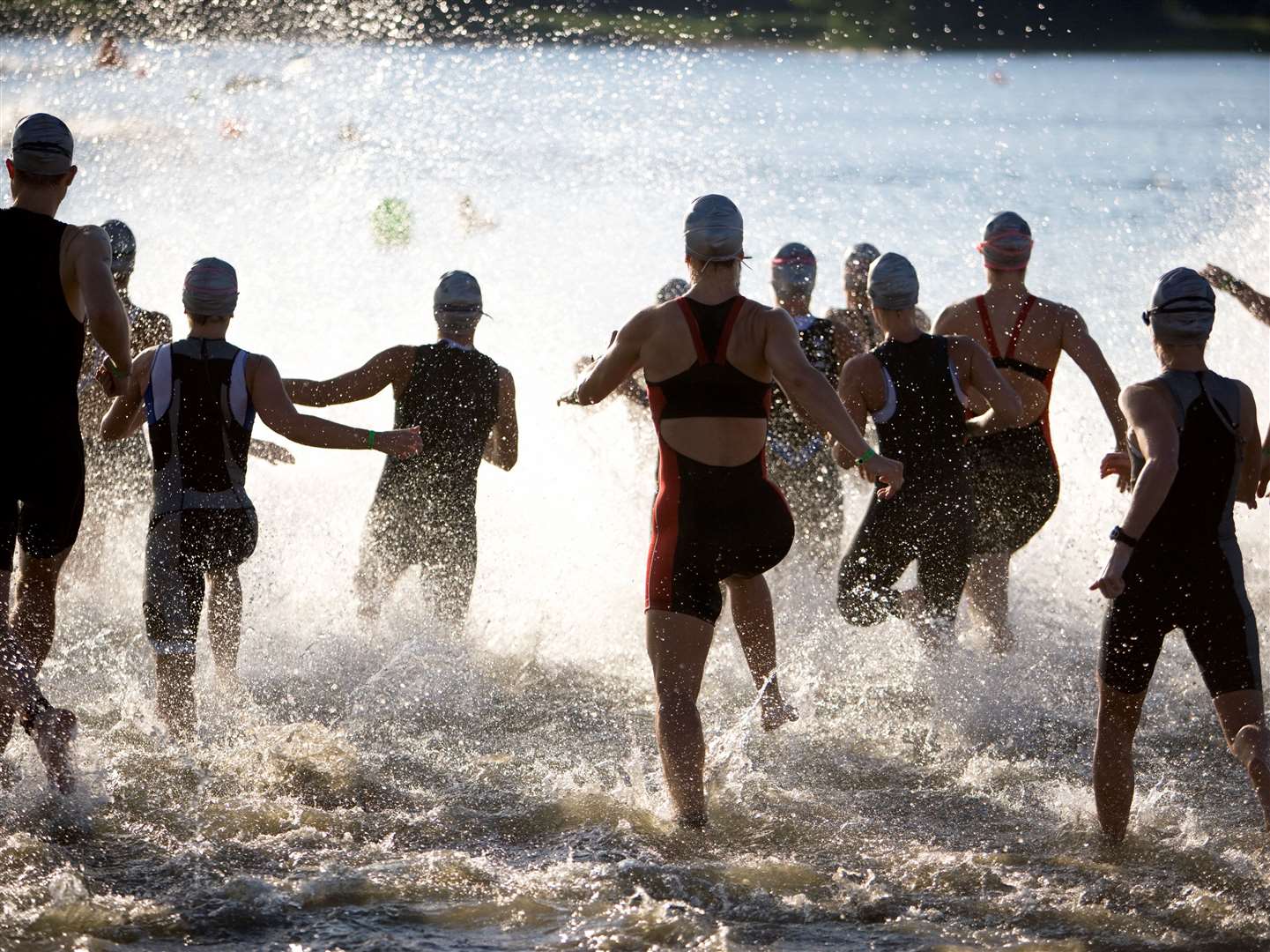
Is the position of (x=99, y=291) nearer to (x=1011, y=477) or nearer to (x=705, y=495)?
(x=705, y=495)

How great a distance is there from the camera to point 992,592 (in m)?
6.99

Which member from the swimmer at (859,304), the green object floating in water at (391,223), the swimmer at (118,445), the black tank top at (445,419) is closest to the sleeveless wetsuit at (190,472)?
the swimmer at (118,445)

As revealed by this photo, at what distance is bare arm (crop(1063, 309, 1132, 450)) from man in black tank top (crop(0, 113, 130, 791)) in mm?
3640

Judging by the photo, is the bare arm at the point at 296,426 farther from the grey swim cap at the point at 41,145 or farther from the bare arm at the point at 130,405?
the grey swim cap at the point at 41,145

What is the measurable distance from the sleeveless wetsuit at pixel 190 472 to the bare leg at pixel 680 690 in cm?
160

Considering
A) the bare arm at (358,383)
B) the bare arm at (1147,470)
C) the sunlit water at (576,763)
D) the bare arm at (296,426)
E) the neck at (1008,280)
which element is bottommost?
the sunlit water at (576,763)

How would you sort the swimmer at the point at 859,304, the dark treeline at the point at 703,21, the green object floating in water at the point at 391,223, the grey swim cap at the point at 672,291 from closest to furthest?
the grey swim cap at the point at 672,291 < the swimmer at the point at 859,304 < the green object floating in water at the point at 391,223 < the dark treeline at the point at 703,21

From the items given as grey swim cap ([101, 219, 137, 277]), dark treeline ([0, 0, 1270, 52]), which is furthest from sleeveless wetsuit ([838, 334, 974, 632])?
dark treeline ([0, 0, 1270, 52])

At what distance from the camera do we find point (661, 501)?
16.6 feet

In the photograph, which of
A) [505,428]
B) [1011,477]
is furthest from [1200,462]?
[505,428]

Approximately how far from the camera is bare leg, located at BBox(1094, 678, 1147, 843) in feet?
15.8

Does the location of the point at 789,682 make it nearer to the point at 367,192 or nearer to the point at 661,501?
the point at 661,501

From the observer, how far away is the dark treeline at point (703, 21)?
33344 mm

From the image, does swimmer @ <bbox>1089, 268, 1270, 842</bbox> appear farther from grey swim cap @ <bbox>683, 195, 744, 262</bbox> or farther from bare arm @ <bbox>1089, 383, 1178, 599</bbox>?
grey swim cap @ <bbox>683, 195, 744, 262</bbox>
